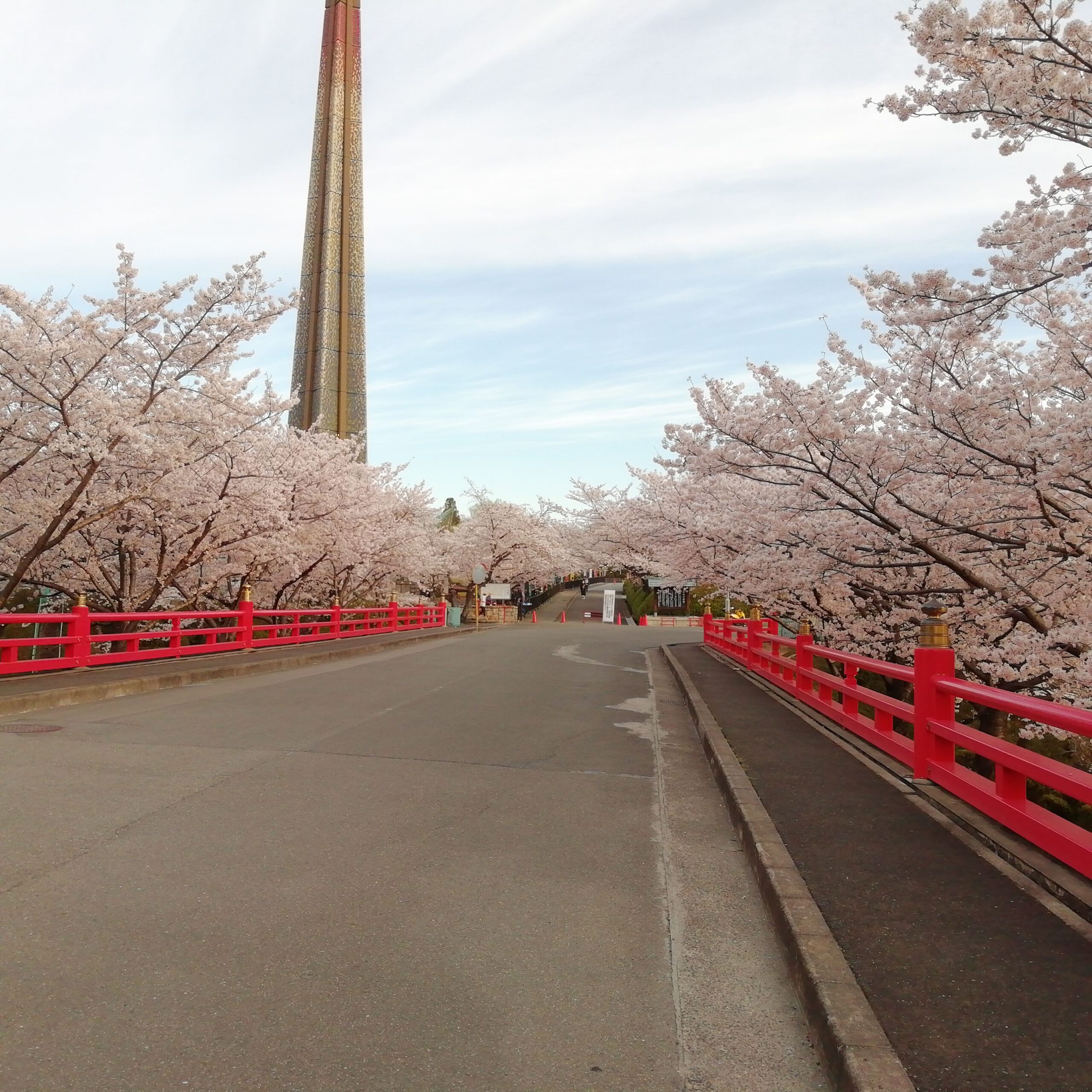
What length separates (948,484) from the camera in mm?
9320

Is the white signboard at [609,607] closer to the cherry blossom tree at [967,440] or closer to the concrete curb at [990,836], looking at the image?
the cherry blossom tree at [967,440]

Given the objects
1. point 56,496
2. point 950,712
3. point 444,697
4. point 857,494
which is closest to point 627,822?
point 950,712

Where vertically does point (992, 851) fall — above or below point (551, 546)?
below

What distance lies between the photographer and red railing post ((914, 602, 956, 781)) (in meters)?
5.83

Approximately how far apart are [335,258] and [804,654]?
1976 inches

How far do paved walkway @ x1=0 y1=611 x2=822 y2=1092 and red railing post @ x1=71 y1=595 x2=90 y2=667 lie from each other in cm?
444

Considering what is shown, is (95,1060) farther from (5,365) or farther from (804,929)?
(5,365)

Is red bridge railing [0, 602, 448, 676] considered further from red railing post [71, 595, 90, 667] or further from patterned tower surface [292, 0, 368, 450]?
patterned tower surface [292, 0, 368, 450]

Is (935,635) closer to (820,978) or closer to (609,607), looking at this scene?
(820,978)

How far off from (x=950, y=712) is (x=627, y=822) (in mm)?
2441

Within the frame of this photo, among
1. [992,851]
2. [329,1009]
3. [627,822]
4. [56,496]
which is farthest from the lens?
[56,496]

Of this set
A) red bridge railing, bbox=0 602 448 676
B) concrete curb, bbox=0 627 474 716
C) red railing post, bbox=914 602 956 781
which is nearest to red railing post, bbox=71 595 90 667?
red bridge railing, bbox=0 602 448 676

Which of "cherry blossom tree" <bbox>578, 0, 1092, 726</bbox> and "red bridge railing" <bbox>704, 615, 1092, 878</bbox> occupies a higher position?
"cherry blossom tree" <bbox>578, 0, 1092, 726</bbox>

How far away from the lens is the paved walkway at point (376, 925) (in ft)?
8.82
